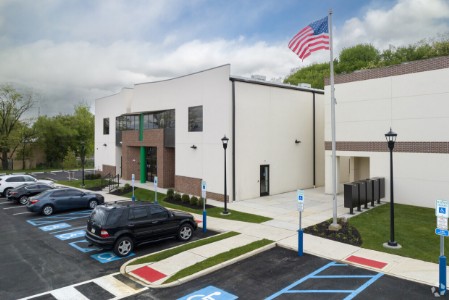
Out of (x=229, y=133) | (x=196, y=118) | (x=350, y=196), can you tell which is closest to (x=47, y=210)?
(x=196, y=118)

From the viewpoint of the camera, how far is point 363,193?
1816cm

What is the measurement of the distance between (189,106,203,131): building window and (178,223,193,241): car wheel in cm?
1094

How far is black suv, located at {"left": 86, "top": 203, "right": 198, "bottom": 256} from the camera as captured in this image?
11742mm

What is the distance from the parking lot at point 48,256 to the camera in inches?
390

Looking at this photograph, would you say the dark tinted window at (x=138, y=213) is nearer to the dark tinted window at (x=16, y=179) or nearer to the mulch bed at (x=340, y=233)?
the mulch bed at (x=340, y=233)

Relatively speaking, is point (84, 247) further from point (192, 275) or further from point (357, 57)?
point (357, 57)

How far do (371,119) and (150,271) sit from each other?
16701mm

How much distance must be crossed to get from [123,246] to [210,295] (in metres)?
4.55

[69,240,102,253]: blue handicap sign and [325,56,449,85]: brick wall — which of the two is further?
[325,56,449,85]: brick wall

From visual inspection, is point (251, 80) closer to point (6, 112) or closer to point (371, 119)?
point (371, 119)

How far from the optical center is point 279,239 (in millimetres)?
13477

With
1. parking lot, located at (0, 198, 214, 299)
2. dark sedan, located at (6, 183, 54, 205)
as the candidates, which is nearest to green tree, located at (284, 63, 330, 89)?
dark sedan, located at (6, 183, 54, 205)

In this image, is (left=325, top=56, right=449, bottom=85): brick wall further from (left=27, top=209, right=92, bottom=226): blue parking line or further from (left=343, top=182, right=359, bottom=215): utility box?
(left=27, top=209, right=92, bottom=226): blue parking line

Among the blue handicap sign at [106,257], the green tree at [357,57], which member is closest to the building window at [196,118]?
the blue handicap sign at [106,257]
